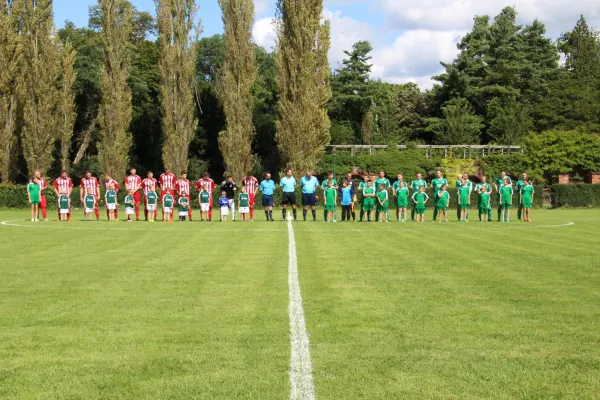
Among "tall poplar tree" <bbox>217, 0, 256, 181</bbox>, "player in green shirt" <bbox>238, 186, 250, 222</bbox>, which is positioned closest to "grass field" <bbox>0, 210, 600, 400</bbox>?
"player in green shirt" <bbox>238, 186, 250, 222</bbox>

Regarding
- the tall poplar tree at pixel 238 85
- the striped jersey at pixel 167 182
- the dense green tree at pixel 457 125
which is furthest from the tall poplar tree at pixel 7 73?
the dense green tree at pixel 457 125

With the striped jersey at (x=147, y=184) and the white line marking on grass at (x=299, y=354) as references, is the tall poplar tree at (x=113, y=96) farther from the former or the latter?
the white line marking on grass at (x=299, y=354)

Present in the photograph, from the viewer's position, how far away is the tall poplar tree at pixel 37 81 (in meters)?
48.8

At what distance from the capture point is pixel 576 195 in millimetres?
48469

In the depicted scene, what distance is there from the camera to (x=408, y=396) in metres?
5.42

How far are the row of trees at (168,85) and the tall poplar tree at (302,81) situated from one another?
0.21 feet

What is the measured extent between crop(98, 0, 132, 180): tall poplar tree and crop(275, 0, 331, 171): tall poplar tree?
9986mm

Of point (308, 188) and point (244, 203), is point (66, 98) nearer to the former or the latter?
point (244, 203)

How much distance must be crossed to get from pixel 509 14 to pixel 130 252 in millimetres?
71586

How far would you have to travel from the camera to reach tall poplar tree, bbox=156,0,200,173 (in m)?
51.3

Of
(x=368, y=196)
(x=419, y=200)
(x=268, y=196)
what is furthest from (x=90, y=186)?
(x=419, y=200)

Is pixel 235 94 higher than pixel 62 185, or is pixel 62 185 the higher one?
pixel 235 94

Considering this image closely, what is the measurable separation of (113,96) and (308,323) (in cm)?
4499

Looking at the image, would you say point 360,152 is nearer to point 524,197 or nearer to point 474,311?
point 524,197
